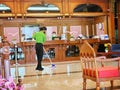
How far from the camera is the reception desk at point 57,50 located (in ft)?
38.3

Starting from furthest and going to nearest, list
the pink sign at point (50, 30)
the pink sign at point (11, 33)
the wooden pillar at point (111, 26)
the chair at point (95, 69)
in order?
the wooden pillar at point (111, 26) → the pink sign at point (50, 30) → the pink sign at point (11, 33) → the chair at point (95, 69)

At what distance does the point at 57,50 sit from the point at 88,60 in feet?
23.3

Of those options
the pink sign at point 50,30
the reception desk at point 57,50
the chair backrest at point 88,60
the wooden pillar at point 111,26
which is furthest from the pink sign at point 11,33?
the chair backrest at point 88,60

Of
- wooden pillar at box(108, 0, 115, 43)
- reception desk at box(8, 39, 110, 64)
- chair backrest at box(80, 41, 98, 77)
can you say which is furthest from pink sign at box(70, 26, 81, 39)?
chair backrest at box(80, 41, 98, 77)

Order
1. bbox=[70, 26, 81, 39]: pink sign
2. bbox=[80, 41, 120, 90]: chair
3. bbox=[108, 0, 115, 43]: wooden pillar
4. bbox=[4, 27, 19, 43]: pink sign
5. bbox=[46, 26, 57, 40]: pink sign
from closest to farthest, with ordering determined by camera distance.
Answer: bbox=[80, 41, 120, 90]: chair < bbox=[4, 27, 19, 43]: pink sign < bbox=[46, 26, 57, 40]: pink sign < bbox=[108, 0, 115, 43]: wooden pillar < bbox=[70, 26, 81, 39]: pink sign

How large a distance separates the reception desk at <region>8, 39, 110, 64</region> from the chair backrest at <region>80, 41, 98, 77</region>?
6.47 m

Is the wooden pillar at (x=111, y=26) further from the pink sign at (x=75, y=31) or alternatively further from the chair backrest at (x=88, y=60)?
the chair backrest at (x=88, y=60)

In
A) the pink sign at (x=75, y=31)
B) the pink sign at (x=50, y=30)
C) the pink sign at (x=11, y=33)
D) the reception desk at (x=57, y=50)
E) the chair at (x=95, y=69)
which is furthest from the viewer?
the pink sign at (x=75, y=31)

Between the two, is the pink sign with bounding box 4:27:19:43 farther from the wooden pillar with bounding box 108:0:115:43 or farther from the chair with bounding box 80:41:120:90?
the chair with bounding box 80:41:120:90

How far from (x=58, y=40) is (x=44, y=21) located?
1302 mm

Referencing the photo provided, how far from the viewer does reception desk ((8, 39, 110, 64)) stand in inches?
460

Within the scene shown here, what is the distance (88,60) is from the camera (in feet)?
16.6

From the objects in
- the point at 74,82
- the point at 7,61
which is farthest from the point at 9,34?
the point at 7,61

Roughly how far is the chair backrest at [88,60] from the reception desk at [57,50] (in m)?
6.47
